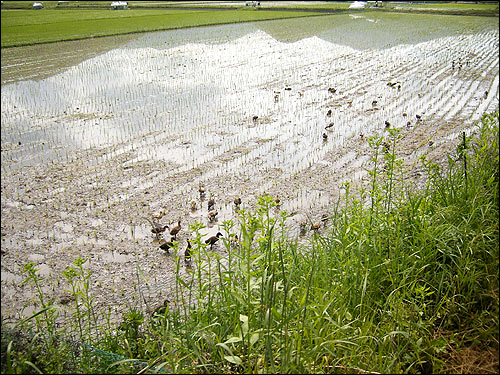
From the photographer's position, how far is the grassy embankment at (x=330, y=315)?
1.99 metres

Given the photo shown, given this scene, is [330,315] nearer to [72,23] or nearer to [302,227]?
[302,227]

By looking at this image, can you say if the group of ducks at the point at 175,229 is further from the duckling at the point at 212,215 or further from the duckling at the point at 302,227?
the duckling at the point at 302,227

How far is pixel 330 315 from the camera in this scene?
235 cm

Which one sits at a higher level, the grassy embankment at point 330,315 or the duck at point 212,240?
the grassy embankment at point 330,315

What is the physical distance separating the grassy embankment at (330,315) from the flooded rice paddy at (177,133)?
0.46 m

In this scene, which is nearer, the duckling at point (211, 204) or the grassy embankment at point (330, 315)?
the grassy embankment at point (330, 315)

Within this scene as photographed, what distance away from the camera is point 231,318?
2.24 m

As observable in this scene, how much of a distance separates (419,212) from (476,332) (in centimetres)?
92

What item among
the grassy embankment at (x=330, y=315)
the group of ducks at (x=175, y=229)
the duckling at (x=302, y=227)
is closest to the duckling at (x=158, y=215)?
the group of ducks at (x=175, y=229)

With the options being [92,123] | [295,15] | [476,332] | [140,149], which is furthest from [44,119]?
[295,15]

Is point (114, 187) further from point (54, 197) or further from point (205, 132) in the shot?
point (205, 132)

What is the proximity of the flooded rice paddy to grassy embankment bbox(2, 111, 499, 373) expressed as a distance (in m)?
0.46

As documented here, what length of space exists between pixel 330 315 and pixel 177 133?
175 inches

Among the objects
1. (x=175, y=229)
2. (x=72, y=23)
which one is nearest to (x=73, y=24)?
(x=72, y=23)
